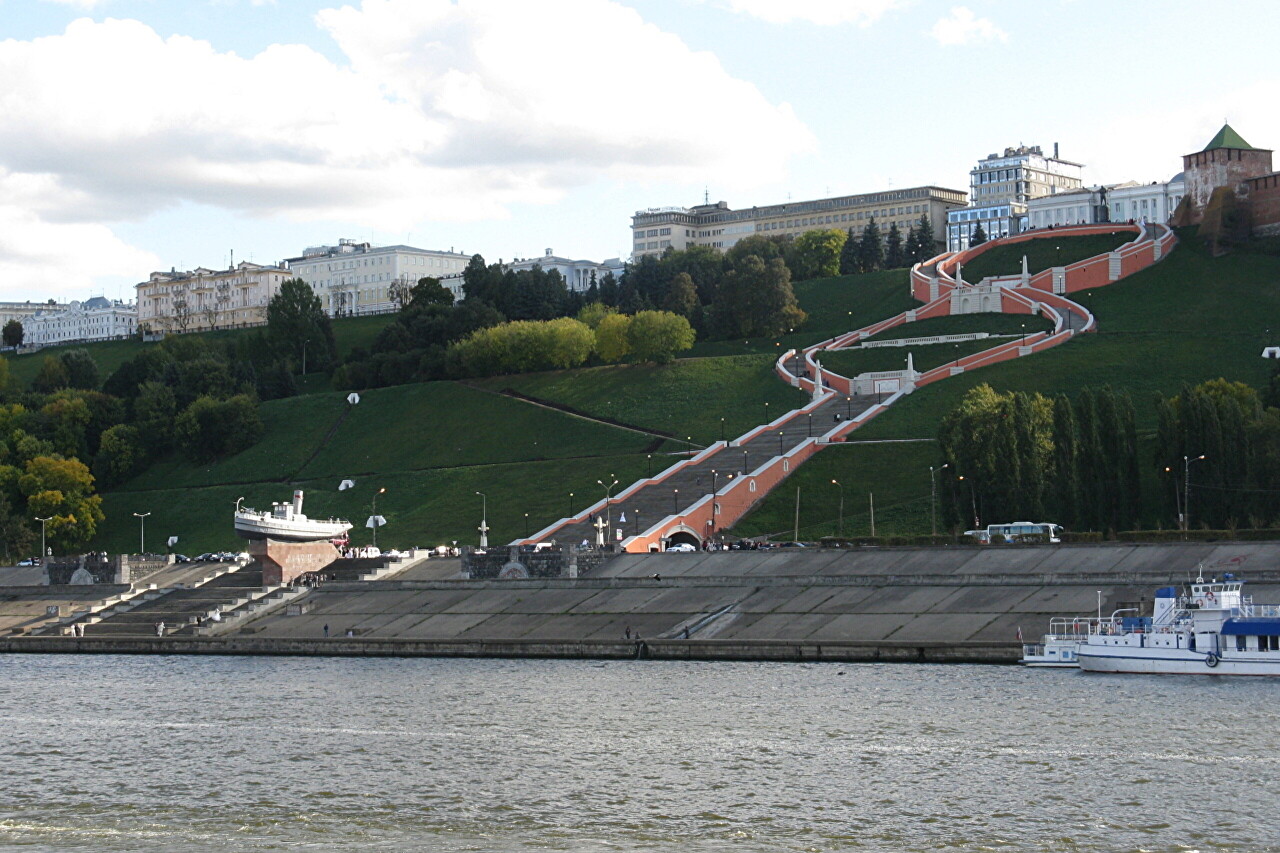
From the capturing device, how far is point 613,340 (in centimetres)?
12056

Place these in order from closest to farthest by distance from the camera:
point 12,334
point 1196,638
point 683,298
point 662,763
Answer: point 662,763 < point 1196,638 < point 683,298 < point 12,334

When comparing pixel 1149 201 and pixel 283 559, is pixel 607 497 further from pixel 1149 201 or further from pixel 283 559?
pixel 1149 201

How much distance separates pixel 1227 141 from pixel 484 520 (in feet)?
250

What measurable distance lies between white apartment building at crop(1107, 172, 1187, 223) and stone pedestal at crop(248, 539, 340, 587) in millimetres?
104028

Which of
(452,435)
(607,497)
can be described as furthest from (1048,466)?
(452,435)

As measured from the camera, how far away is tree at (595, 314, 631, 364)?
394 ft

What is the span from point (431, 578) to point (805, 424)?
3171 centimetres

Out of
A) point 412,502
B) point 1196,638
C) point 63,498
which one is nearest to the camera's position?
point 1196,638

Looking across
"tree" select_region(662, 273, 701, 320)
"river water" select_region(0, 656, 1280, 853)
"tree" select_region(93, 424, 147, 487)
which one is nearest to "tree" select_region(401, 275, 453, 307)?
"tree" select_region(662, 273, 701, 320)

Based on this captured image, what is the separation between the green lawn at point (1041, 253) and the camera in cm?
13225

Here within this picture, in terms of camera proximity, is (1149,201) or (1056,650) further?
(1149,201)

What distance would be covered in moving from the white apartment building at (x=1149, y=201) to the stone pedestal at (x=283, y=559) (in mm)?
104028

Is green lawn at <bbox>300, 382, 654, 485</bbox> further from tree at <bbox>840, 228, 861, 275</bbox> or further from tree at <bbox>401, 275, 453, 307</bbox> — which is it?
tree at <bbox>840, 228, 861, 275</bbox>

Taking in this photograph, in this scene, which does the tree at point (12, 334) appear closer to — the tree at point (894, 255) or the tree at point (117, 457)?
the tree at point (117, 457)
